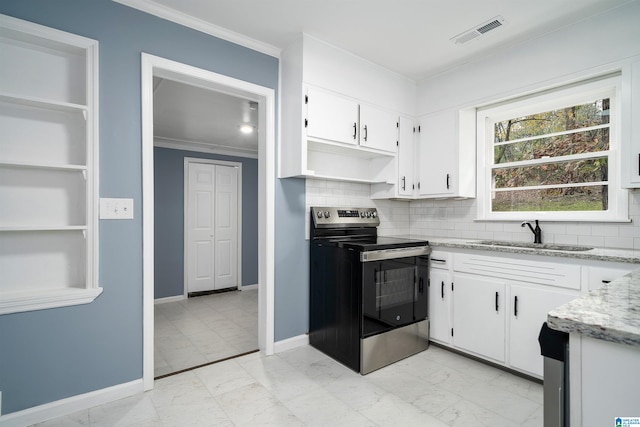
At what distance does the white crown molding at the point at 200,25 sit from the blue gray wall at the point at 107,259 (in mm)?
38

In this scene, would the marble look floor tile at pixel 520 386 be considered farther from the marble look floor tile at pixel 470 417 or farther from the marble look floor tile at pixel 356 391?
A: the marble look floor tile at pixel 356 391

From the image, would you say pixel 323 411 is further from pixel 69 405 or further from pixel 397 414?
pixel 69 405

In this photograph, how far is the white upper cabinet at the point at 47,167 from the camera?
1.78 meters

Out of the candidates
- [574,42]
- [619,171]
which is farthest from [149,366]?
[574,42]

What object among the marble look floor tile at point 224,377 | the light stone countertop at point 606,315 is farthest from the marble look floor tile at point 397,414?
the light stone countertop at point 606,315

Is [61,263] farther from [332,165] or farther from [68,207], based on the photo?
[332,165]

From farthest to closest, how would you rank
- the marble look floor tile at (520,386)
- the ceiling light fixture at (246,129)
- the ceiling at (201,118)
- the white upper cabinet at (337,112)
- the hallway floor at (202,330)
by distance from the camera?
the ceiling light fixture at (246,129) < the ceiling at (201,118) < the hallway floor at (202,330) < the white upper cabinet at (337,112) < the marble look floor tile at (520,386)

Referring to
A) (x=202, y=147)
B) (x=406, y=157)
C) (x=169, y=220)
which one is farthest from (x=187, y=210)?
(x=406, y=157)

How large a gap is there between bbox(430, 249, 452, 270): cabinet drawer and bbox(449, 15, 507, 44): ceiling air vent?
177 centimetres

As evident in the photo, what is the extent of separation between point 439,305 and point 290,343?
1.38 m

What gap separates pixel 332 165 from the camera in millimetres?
3146

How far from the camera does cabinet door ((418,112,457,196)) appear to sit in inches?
121

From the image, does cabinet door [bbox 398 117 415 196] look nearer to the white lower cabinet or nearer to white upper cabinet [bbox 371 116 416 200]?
white upper cabinet [bbox 371 116 416 200]

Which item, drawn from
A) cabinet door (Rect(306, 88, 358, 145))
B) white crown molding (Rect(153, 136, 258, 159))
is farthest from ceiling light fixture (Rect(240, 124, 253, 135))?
cabinet door (Rect(306, 88, 358, 145))
